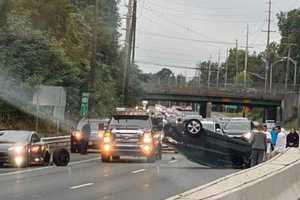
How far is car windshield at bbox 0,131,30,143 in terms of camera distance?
2728cm

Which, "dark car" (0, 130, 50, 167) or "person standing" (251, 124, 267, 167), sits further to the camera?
"dark car" (0, 130, 50, 167)

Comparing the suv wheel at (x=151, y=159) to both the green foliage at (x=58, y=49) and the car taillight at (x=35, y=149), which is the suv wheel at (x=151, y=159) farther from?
the green foliage at (x=58, y=49)

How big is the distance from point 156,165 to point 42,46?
20.2 metres

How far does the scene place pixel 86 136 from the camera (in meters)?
38.0

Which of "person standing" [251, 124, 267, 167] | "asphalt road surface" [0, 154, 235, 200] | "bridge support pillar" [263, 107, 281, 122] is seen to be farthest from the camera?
"bridge support pillar" [263, 107, 281, 122]

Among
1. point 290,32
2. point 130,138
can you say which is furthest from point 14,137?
point 290,32

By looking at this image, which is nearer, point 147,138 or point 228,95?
point 147,138

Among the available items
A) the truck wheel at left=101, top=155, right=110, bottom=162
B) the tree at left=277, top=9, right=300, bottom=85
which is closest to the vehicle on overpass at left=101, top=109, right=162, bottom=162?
the truck wheel at left=101, top=155, right=110, bottom=162

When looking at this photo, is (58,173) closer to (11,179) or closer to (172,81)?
(11,179)

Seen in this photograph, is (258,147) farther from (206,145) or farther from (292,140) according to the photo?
(292,140)

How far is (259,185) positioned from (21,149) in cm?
1684

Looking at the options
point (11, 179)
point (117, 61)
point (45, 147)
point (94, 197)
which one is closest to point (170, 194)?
point (94, 197)

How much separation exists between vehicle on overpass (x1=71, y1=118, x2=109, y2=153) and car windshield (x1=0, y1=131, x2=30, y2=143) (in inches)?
371

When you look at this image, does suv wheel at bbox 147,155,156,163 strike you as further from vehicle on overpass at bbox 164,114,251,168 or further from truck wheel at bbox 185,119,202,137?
truck wheel at bbox 185,119,202,137
